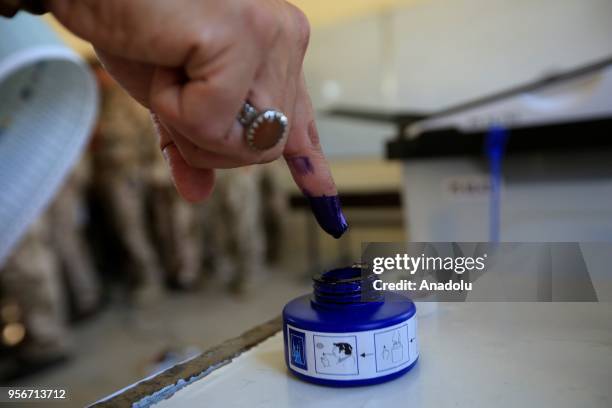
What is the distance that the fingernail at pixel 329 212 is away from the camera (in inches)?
15.3

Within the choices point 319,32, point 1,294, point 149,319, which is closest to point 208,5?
point 1,294

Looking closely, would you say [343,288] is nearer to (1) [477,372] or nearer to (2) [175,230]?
(1) [477,372]

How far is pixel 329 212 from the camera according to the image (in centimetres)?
39

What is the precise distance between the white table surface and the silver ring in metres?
0.21

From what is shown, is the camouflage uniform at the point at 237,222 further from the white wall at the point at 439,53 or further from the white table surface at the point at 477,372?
the white table surface at the point at 477,372

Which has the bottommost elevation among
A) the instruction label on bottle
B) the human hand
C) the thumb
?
the instruction label on bottle

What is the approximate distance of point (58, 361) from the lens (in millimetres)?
1632

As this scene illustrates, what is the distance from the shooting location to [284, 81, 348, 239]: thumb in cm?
35

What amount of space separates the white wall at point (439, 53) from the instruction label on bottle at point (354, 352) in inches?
70.6

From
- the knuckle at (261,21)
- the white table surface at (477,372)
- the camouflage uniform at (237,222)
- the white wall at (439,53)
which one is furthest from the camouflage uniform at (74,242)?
the knuckle at (261,21)

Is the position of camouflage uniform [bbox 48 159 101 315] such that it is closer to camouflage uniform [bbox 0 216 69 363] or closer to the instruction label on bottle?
camouflage uniform [bbox 0 216 69 363]

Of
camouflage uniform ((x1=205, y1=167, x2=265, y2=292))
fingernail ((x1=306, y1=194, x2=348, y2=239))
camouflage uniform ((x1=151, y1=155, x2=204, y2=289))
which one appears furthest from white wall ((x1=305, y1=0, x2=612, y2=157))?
fingernail ((x1=306, y1=194, x2=348, y2=239))

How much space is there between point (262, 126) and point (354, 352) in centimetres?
19

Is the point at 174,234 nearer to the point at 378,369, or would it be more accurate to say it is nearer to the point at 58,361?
the point at 58,361
